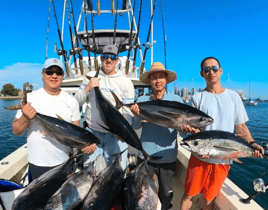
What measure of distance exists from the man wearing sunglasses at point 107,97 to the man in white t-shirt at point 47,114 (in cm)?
37

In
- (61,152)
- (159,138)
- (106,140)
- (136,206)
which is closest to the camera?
(136,206)

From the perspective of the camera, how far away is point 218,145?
1.66m

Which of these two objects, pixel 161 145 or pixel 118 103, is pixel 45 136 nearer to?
pixel 118 103

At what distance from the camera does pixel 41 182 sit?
1525mm

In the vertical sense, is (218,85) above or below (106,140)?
above

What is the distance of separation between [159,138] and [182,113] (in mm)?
404

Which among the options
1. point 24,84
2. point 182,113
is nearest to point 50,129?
point 24,84

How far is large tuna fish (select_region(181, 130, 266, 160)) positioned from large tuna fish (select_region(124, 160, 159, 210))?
1.59 ft

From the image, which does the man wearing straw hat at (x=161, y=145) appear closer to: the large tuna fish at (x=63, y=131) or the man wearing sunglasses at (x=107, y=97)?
the man wearing sunglasses at (x=107, y=97)

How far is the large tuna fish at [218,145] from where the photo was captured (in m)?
1.65

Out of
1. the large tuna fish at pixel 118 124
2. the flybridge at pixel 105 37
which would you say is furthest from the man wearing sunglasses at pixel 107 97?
the flybridge at pixel 105 37

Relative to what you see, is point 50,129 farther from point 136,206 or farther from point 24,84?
point 136,206

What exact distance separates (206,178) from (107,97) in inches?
58.3

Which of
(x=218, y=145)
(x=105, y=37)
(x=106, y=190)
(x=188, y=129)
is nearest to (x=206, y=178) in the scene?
(x=218, y=145)
